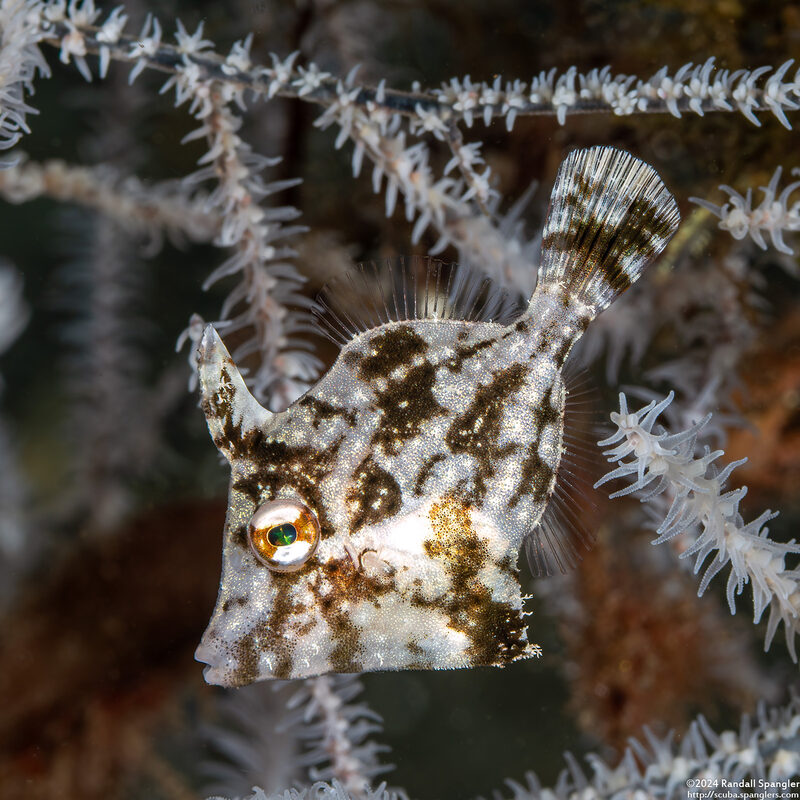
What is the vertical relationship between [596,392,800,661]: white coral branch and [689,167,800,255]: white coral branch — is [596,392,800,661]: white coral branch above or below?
below

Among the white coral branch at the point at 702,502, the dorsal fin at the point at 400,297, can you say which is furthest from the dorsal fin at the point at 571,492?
the dorsal fin at the point at 400,297

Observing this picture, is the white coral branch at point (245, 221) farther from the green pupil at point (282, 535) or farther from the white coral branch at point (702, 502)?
the white coral branch at point (702, 502)

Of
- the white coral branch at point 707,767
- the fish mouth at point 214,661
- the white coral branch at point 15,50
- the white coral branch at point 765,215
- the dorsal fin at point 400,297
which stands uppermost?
the white coral branch at point 15,50

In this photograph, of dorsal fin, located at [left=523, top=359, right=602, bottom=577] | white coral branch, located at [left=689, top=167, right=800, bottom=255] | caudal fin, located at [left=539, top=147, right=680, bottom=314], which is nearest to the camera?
caudal fin, located at [left=539, top=147, right=680, bottom=314]

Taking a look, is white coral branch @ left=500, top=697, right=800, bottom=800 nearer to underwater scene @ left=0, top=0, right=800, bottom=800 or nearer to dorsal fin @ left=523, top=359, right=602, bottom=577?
underwater scene @ left=0, top=0, right=800, bottom=800

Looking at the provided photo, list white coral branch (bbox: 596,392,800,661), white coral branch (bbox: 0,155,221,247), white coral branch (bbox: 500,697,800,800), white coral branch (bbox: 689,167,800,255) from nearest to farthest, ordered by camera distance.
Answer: white coral branch (bbox: 596,392,800,661) → white coral branch (bbox: 689,167,800,255) → white coral branch (bbox: 500,697,800,800) → white coral branch (bbox: 0,155,221,247)

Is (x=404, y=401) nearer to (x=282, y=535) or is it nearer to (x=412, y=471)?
(x=412, y=471)

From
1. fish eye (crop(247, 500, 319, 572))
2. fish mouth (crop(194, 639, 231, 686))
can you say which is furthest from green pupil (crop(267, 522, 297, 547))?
fish mouth (crop(194, 639, 231, 686))

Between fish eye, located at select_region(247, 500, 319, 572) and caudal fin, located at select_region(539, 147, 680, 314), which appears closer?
fish eye, located at select_region(247, 500, 319, 572)
